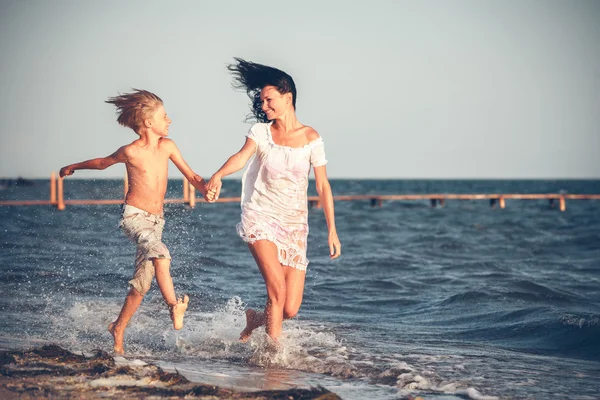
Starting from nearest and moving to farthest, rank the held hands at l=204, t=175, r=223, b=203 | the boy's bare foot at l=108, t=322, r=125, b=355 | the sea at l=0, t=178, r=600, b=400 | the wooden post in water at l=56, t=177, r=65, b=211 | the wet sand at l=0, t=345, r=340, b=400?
the wet sand at l=0, t=345, r=340, b=400, the held hands at l=204, t=175, r=223, b=203, the sea at l=0, t=178, r=600, b=400, the boy's bare foot at l=108, t=322, r=125, b=355, the wooden post in water at l=56, t=177, r=65, b=211

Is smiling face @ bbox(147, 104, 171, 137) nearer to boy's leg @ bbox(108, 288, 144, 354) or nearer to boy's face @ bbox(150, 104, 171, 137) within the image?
boy's face @ bbox(150, 104, 171, 137)

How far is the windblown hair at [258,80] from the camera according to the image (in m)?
5.39

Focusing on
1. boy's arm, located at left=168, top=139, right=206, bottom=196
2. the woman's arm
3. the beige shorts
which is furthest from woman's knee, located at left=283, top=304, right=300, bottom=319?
boy's arm, located at left=168, top=139, right=206, bottom=196

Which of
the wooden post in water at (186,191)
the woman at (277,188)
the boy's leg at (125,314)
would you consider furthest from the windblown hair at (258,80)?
the wooden post in water at (186,191)

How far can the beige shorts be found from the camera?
5.25 m

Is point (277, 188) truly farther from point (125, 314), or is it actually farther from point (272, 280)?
point (125, 314)

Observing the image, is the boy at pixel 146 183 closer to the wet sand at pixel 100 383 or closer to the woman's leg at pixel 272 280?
the woman's leg at pixel 272 280

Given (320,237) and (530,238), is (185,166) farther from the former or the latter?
(530,238)

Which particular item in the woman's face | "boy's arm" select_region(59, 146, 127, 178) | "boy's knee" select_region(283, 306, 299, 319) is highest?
the woman's face

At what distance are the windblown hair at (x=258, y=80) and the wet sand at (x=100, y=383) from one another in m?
1.99

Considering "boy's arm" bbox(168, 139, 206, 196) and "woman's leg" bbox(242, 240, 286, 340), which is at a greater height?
"boy's arm" bbox(168, 139, 206, 196)

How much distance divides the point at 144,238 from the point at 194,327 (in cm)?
213

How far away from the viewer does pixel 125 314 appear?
214 inches

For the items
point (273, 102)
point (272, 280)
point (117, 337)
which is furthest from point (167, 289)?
point (273, 102)
